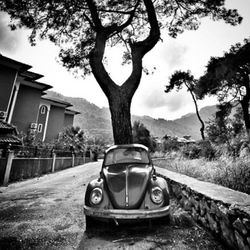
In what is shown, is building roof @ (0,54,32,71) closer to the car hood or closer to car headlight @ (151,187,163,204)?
the car hood

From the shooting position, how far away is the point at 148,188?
273cm

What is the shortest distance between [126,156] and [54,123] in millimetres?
23468

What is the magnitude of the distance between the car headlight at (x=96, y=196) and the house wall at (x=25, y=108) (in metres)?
19.3

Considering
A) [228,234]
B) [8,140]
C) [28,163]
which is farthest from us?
[28,163]

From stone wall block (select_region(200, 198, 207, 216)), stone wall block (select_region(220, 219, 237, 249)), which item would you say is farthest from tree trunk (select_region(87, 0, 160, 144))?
stone wall block (select_region(220, 219, 237, 249))

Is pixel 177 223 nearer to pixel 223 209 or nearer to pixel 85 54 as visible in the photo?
pixel 223 209

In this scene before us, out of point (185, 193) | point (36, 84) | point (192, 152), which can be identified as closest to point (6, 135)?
point (185, 193)

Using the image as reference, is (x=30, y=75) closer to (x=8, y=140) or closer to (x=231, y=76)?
(x=8, y=140)

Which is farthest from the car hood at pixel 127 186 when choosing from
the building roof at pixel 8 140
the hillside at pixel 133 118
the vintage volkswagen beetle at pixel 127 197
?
the hillside at pixel 133 118

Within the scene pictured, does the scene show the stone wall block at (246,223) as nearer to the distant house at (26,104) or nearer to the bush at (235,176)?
the bush at (235,176)

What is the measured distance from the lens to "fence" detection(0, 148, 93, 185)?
282 inches

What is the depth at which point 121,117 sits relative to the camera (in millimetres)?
5164

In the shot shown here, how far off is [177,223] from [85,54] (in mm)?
7677

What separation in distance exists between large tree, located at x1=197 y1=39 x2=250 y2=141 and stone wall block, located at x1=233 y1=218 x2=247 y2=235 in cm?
1364
